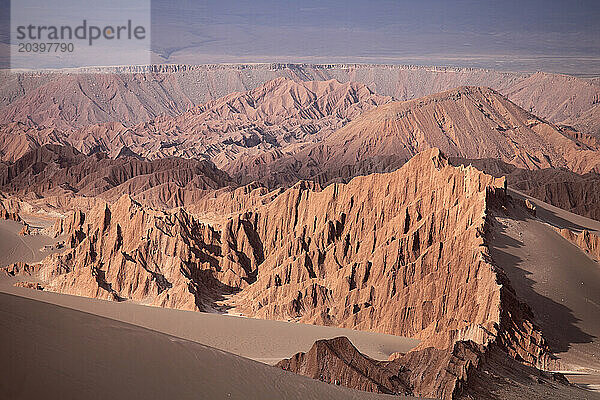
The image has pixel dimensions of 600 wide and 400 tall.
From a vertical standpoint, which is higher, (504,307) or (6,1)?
(6,1)

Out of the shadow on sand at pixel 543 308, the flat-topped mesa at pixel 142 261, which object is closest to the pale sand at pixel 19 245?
the flat-topped mesa at pixel 142 261

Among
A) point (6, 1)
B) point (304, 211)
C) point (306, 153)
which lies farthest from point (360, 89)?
point (6, 1)

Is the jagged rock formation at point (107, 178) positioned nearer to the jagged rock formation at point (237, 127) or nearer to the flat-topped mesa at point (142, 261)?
the jagged rock formation at point (237, 127)

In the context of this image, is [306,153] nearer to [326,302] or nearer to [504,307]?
[326,302]

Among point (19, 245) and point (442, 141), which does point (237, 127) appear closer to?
point (442, 141)

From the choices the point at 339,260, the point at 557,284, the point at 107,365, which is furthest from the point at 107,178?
the point at 107,365

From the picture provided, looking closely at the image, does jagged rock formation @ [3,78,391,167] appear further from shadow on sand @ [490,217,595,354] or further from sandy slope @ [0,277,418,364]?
shadow on sand @ [490,217,595,354]

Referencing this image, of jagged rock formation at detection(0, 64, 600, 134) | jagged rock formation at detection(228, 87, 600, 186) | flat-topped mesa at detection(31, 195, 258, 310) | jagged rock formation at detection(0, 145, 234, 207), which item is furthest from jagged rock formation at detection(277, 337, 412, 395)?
jagged rock formation at detection(0, 64, 600, 134)
